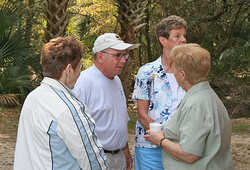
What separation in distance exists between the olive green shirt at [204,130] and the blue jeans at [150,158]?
0.82 meters

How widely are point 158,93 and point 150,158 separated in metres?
0.52

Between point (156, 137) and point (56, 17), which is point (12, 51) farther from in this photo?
point (156, 137)

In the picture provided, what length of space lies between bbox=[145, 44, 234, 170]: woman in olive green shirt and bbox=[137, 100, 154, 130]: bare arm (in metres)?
0.81

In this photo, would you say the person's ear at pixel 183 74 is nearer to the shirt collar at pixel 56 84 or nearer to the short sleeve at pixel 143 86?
the shirt collar at pixel 56 84

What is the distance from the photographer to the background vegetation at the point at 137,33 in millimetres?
7605

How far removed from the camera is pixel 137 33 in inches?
470

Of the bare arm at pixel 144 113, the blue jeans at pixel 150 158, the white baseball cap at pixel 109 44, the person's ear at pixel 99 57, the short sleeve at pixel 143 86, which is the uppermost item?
the white baseball cap at pixel 109 44

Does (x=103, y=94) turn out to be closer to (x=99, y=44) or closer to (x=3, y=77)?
(x=99, y=44)

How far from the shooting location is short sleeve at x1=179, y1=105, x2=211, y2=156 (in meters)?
2.34

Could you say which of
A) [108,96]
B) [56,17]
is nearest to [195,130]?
[108,96]

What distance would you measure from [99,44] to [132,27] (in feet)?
23.8

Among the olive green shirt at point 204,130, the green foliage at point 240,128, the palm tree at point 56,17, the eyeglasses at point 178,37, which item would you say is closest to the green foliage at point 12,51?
the palm tree at point 56,17

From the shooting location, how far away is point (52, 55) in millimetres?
2387

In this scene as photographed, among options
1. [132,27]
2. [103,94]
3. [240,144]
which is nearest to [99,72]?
[103,94]
